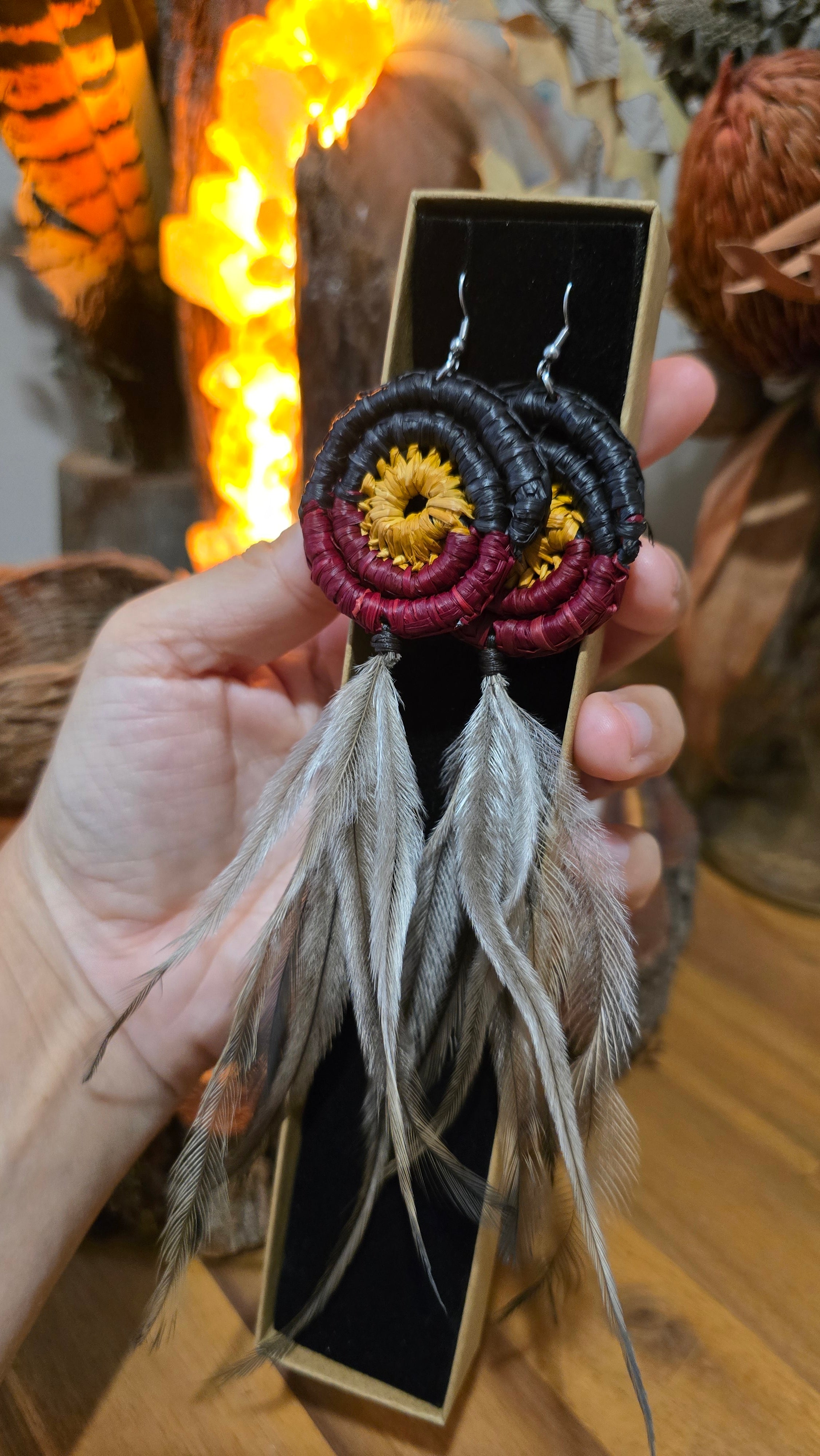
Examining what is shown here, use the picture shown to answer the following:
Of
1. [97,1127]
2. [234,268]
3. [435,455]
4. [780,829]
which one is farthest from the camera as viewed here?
[780,829]

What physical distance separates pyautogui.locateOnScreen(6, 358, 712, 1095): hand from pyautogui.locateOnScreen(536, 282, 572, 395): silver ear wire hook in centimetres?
18

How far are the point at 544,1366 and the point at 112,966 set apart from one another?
0.50 metres

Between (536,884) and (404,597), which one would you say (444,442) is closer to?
(404,597)

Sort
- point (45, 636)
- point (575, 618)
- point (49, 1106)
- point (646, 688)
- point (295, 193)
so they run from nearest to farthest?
1. point (575, 618)
2. point (49, 1106)
3. point (646, 688)
4. point (295, 193)
5. point (45, 636)

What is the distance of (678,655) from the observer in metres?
1.32

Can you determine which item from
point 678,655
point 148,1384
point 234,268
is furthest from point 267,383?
point 148,1384

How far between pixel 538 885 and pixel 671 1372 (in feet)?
1.36

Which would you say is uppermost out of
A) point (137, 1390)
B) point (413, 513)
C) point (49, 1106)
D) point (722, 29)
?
point (722, 29)

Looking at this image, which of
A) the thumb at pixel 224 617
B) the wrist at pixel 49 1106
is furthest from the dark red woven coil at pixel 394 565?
the wrist at pixel 49 1106

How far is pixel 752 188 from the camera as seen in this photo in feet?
2.87

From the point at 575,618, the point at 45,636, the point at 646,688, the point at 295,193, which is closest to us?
the point at 575,618

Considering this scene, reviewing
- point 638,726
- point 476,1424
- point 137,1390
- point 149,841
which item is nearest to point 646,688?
point 638,726

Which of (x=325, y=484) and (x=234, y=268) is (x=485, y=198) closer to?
(x=325, y=484)

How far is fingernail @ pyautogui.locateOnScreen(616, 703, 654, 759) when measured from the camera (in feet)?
2.39
